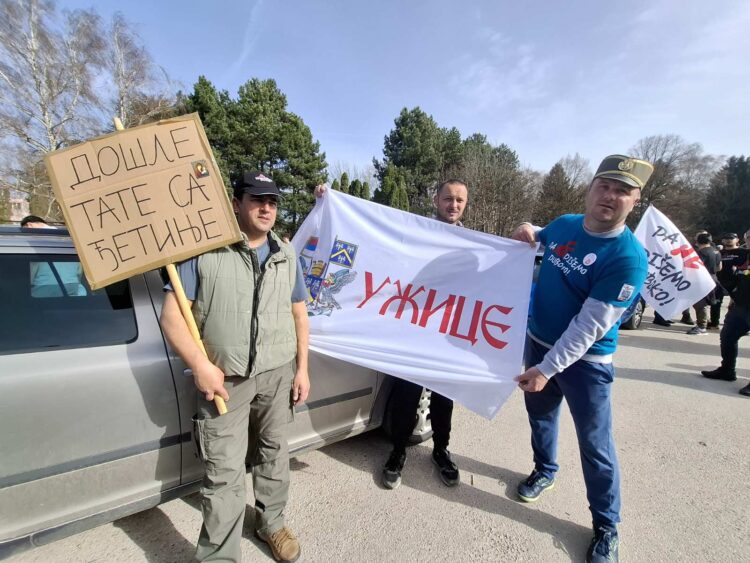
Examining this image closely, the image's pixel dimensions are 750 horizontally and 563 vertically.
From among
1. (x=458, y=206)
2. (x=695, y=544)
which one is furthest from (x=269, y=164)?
(x=695, y=544)

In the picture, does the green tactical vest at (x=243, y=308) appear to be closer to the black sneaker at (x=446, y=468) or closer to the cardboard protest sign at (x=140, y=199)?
the cardboard protest sign at (x=140, y=199)

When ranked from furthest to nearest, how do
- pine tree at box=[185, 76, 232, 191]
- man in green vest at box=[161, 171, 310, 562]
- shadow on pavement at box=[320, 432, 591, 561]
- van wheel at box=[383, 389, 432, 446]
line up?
pine tree at box=[185, 76, 232, 191]
van wheel at box=[383, 389, 432, 446]
shadow on pavement at box=[320, 432, 591, 561]
man in green vest at box=[161, 171, 310, 562]

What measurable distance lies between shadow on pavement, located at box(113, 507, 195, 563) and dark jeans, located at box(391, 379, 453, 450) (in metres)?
1.37

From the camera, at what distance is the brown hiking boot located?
6.15ft

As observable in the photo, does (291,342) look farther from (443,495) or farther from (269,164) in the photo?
(269,164)

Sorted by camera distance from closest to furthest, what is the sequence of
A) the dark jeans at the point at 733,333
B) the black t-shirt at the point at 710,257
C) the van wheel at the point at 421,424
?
the van wheel at the point at 421,424
the dark jeans at the point at 733,333
the black t-shirt at the point at 710,257

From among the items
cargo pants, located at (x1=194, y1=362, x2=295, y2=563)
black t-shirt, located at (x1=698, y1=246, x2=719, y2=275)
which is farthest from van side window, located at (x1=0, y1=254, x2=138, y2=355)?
black t-shirt, located at (x1=698, y1=246, x2=719, y2=275)

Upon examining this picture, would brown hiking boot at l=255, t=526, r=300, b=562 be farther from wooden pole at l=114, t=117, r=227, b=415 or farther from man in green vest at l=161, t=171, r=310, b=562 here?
wooden pole at l=114, t=117, r=227, b=415

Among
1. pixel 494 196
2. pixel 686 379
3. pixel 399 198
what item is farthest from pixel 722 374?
pixel 399 198

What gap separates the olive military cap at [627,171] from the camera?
5.92ft

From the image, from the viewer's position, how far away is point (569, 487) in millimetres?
2531

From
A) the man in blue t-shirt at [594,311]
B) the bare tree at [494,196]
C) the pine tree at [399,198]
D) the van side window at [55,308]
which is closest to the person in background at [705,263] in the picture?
the man in blue t-shirt at [594,311]

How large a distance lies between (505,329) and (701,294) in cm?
393

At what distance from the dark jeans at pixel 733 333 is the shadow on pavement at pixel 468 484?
161 inches
